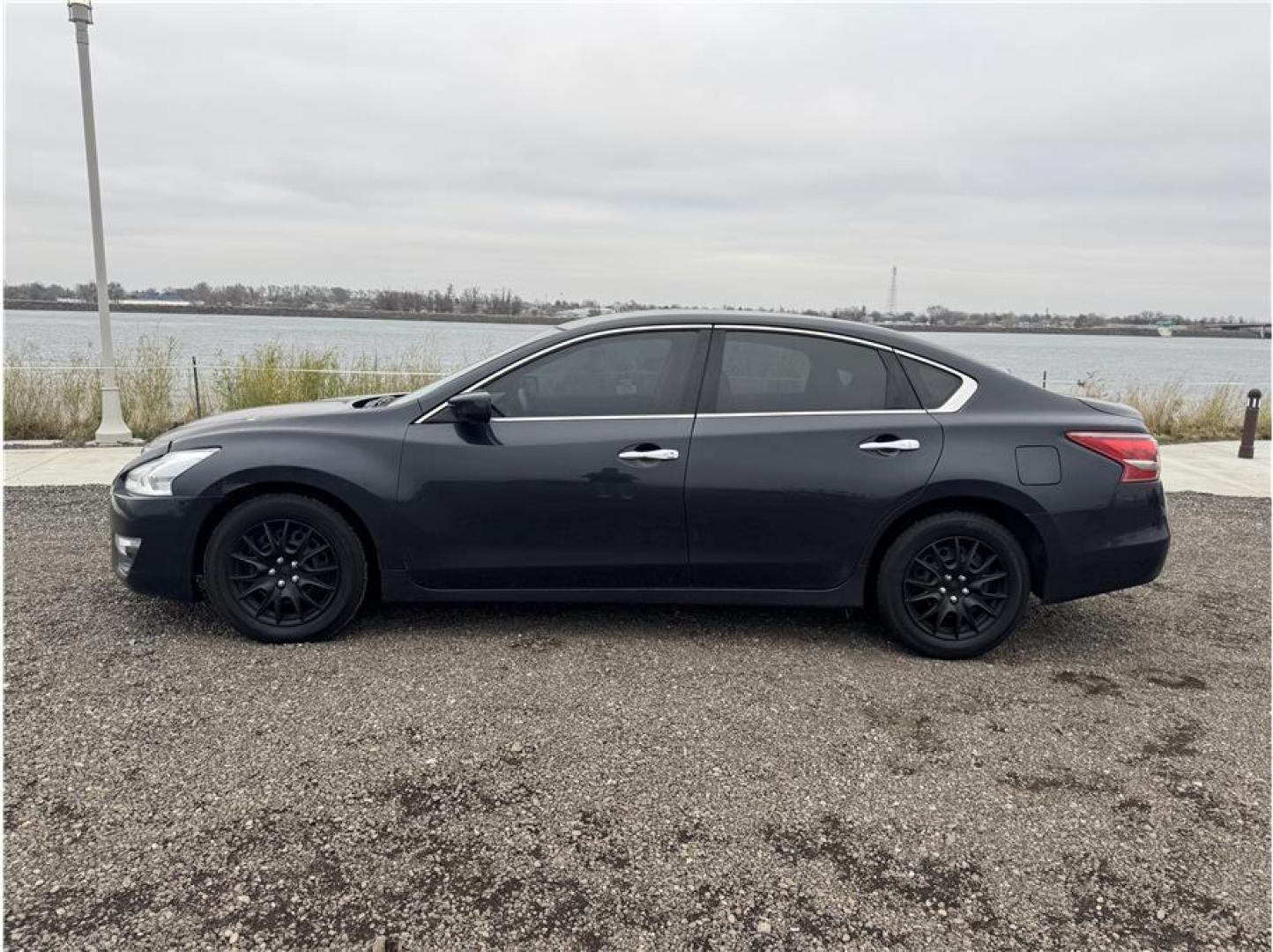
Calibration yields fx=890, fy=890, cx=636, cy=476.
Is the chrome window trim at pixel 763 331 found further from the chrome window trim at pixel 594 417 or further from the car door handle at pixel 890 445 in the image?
the car door handle at pixel 890 445

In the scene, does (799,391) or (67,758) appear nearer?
(67,758)

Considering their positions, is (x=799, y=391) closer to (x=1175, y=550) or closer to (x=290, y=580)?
(x=290, y=580)

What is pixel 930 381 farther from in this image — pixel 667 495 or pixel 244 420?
pixel 244 420

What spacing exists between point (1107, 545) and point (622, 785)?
8.73ft

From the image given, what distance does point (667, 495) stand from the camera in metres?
4.12

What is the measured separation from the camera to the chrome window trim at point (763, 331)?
13.8 feet

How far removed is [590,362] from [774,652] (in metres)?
1.65

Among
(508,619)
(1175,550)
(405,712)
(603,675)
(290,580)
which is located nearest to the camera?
Result: (405,712)

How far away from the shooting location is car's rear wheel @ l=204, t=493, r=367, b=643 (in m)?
4.12

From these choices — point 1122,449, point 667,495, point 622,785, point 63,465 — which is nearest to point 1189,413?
point 1122,449

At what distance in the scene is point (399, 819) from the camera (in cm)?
277

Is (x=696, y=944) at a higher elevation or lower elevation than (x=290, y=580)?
lower

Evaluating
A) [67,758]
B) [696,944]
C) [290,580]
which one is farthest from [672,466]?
[67,758]

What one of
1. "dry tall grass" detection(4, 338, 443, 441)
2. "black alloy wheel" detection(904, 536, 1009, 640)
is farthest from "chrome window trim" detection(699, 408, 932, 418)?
"dry tall grass" detection(4, 338, 443, 441)
